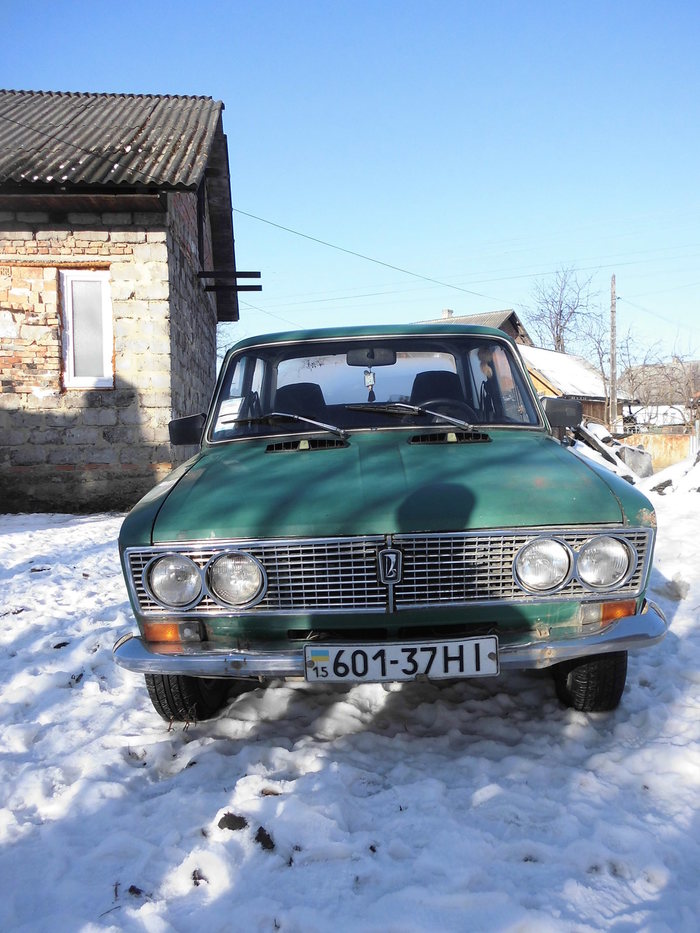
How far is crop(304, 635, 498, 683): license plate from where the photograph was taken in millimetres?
2326

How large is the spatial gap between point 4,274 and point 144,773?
7.60 metres

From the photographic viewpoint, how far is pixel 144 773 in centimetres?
260

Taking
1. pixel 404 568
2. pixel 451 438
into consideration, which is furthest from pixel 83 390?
pixel 404 568

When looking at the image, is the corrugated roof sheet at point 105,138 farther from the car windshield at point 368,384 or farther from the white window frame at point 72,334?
the car windshield at point 368,384

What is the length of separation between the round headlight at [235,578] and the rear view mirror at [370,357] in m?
1.56

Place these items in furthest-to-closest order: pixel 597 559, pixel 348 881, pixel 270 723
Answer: pixel 270 723 < pixel 597 559 < pixel 348 881

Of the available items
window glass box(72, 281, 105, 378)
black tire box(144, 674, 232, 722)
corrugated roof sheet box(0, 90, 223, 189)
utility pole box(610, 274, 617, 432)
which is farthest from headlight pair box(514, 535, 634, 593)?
utility pole box(610, 274, 617, 432)

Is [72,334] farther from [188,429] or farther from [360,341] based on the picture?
[360,341]

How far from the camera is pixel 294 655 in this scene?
237 cm

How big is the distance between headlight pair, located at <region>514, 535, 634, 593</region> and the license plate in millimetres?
267

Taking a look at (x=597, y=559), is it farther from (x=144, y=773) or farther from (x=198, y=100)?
(x=198, y=100)

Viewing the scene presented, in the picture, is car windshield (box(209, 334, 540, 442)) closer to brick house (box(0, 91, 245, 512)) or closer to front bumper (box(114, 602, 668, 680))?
front bumper (box(114, 602, 668, 680))

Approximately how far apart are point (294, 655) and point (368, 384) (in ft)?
5.46

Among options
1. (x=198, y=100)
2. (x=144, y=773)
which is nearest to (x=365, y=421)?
(x=144, y=773)
